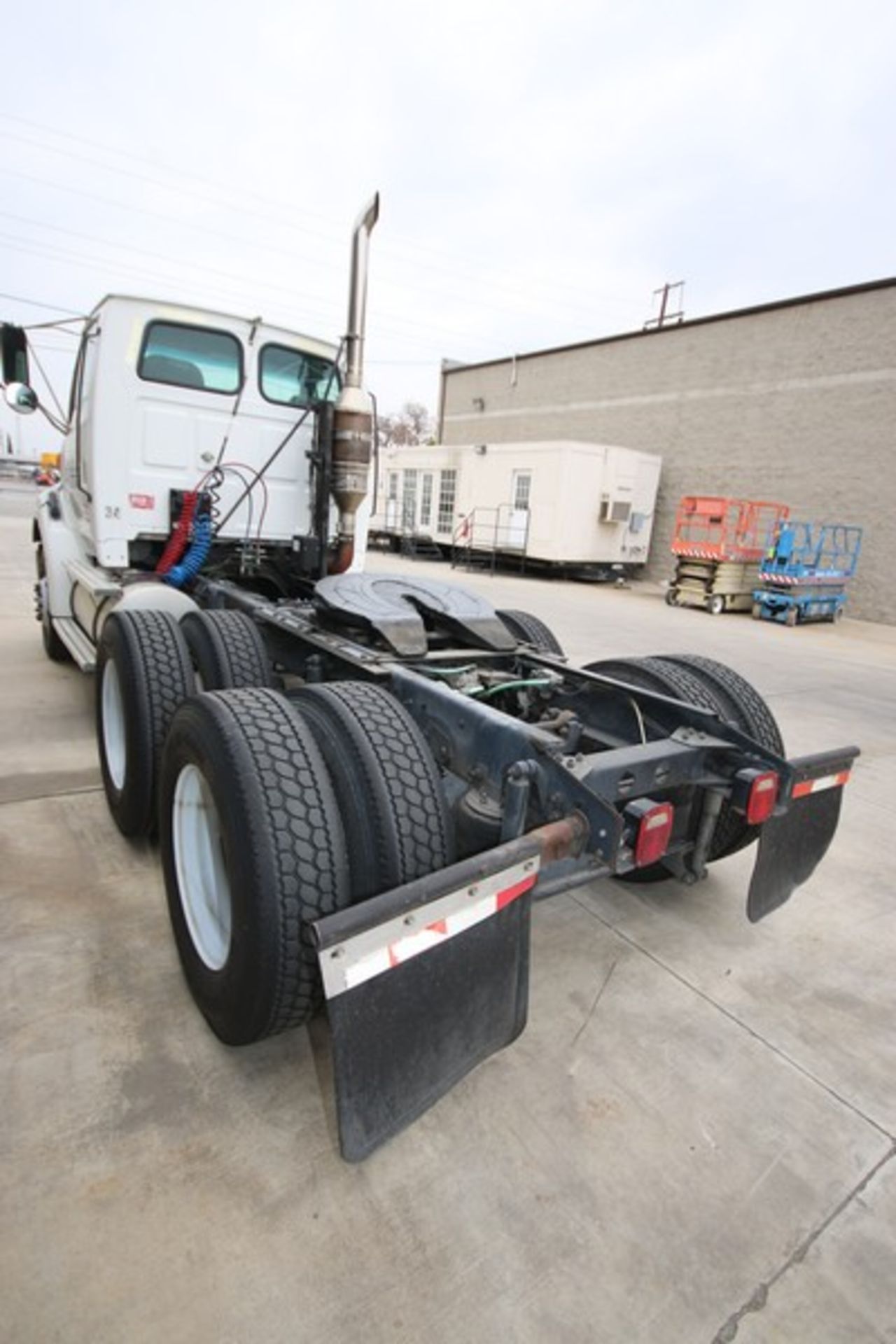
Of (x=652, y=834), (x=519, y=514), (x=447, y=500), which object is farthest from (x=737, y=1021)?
(x=447, y=500)

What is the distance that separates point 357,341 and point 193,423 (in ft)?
3.78

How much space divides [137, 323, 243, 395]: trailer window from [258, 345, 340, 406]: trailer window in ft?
0.62

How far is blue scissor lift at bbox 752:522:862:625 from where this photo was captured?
→ 1311 cm

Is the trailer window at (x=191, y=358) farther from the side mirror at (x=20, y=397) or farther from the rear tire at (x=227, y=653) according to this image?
the rear tire at (x=227, y=653)

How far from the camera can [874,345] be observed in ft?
47.8

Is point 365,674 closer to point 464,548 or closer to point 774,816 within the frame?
point 774,816

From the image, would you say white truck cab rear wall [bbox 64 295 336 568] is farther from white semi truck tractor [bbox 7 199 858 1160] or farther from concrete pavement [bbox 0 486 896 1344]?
concrete pavement [bbox 0 486 896 1344]

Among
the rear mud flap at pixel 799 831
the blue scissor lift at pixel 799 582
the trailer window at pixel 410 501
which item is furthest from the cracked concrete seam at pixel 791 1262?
the trailer window at pixel 410 501

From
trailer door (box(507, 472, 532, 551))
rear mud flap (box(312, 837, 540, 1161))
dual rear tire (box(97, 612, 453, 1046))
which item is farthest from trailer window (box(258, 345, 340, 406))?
trailer door (box(507, 472, 532, 551))

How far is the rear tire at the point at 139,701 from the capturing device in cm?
281

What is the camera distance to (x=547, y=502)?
17000mm

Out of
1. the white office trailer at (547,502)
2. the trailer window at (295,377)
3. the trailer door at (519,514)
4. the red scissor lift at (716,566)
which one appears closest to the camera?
the trailer window at (295,377)

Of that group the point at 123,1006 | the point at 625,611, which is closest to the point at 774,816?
the point at 123,1006

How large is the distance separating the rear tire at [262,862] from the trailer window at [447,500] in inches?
730
